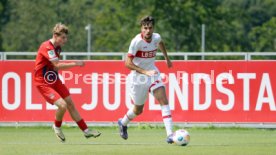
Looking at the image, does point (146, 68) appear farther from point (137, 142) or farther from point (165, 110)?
point (137, 142)

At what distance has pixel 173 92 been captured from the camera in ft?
81.1

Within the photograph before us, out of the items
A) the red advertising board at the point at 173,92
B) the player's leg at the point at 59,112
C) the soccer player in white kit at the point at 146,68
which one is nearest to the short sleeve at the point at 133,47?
the soccer player in white kit at the point at 146,68

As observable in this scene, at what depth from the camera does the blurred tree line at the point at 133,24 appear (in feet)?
223

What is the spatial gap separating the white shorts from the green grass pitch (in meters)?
0.87

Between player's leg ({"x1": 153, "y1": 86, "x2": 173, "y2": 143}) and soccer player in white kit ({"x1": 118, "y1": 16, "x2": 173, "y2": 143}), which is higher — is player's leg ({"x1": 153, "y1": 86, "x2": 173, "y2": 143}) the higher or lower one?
the lower one

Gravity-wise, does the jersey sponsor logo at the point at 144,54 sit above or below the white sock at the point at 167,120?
above

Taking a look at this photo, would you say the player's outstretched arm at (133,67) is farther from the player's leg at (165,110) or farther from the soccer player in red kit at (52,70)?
the soccer player in red kit at (52,70)

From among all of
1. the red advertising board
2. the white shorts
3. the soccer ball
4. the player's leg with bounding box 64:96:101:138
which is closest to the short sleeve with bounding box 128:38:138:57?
the white shorts

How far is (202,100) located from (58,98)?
264 inches

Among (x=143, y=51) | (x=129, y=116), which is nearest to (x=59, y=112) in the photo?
(x=129, y=116)

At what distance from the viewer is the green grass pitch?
17578 mm

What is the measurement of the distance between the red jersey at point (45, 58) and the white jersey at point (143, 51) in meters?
1.30

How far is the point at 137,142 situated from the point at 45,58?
2626 mm

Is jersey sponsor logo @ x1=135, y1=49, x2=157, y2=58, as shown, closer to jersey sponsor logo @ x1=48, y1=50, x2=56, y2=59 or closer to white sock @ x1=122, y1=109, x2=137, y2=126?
white sock @ x1=122, y1=109, x2=137, y2=126
